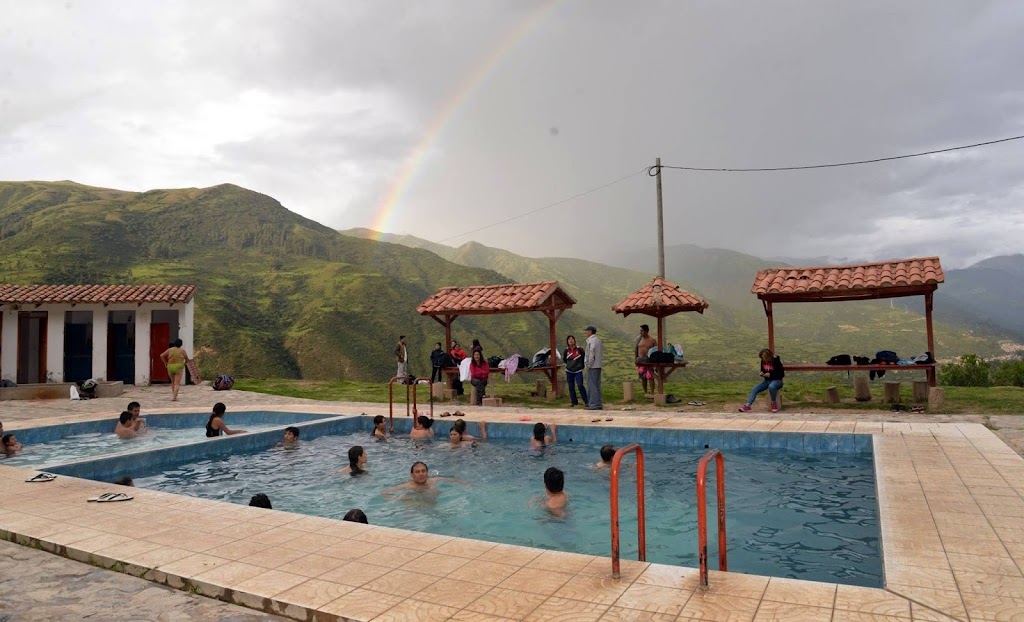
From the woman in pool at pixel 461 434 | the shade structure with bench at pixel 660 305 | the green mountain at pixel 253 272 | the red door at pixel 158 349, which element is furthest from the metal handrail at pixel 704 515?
the green mountain at pixel 253 272

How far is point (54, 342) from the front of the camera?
79.2ft

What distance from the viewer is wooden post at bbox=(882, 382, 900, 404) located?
1471cm

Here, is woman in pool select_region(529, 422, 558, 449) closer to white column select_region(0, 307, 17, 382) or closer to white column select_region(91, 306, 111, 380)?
white column select_region(91, 306, 111, 380)

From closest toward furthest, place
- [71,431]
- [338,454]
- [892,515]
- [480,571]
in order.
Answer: [480,571], [892,515], [338,454], [71,431]

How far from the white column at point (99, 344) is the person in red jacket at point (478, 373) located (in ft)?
52.3

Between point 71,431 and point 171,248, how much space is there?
75.3m

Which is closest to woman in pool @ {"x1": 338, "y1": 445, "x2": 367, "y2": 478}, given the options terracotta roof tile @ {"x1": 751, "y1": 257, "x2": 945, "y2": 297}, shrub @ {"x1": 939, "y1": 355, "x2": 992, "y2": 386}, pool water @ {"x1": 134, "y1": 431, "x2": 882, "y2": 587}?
pool water @ {"x1": 134, "y1": 431, "x2": 882, "y2": 587}

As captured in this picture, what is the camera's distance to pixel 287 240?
99500 mm

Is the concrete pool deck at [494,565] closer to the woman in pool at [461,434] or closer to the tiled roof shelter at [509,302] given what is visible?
the woman in pool at [461,434]

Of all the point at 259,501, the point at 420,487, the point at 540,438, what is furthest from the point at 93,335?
the point at 259,501

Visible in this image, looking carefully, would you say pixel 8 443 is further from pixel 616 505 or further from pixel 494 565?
pixel 616 505

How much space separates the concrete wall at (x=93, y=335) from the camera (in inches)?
934

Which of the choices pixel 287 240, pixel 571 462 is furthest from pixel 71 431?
pixel 287 240

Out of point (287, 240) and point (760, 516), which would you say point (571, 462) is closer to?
point (760, 516)
